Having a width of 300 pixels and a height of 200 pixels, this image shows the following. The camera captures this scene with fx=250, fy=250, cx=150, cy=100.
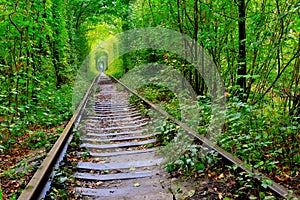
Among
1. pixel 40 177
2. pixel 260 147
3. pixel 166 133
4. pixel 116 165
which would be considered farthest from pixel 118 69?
pixel 40 177

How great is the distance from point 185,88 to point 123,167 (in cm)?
465

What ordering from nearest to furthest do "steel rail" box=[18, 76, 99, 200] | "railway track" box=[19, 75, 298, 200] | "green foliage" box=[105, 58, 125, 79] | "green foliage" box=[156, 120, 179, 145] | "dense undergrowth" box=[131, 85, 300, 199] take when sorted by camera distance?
"steel rail" box=[18, 76, 99, 200]
"railway track" box=[19, 75, 298, 200]
"dense undergrowth" box=[131, 85, 300, 199]
"green foliage" box=[156, 120, 179, 145]
"green foliage" box=[105, 58, 125, 79]

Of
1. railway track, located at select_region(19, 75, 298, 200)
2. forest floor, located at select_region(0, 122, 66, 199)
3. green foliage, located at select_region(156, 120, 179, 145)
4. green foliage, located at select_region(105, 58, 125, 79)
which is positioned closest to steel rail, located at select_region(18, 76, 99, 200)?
railway track, located at select_region(19, 75, 298, 200)

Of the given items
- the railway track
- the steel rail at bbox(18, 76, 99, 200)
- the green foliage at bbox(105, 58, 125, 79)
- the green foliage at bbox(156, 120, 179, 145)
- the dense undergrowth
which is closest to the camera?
the steel rail at bbox(18, 76, 99, 200)

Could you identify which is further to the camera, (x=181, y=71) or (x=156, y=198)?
(x=181, y=71)

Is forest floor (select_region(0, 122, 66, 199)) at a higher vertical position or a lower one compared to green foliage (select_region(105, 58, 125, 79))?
lower

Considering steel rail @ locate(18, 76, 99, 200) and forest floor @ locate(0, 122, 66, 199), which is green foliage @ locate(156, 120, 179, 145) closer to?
steel rail @ locate(18, 76, 99, 200)

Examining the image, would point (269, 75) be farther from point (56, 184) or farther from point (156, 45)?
point (156, 45)

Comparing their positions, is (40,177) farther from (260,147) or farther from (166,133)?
(260,147)

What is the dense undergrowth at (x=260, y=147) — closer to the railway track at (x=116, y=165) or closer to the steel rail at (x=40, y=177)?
the railway track at (x=116, y=165)

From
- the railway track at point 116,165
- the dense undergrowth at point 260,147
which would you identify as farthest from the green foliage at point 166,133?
the dense undergrowth at point 260,147

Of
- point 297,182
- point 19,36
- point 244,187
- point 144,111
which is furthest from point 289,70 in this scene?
point 19,36

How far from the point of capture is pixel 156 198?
2807 millimetres

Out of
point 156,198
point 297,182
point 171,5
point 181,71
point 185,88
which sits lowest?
point 156,198
